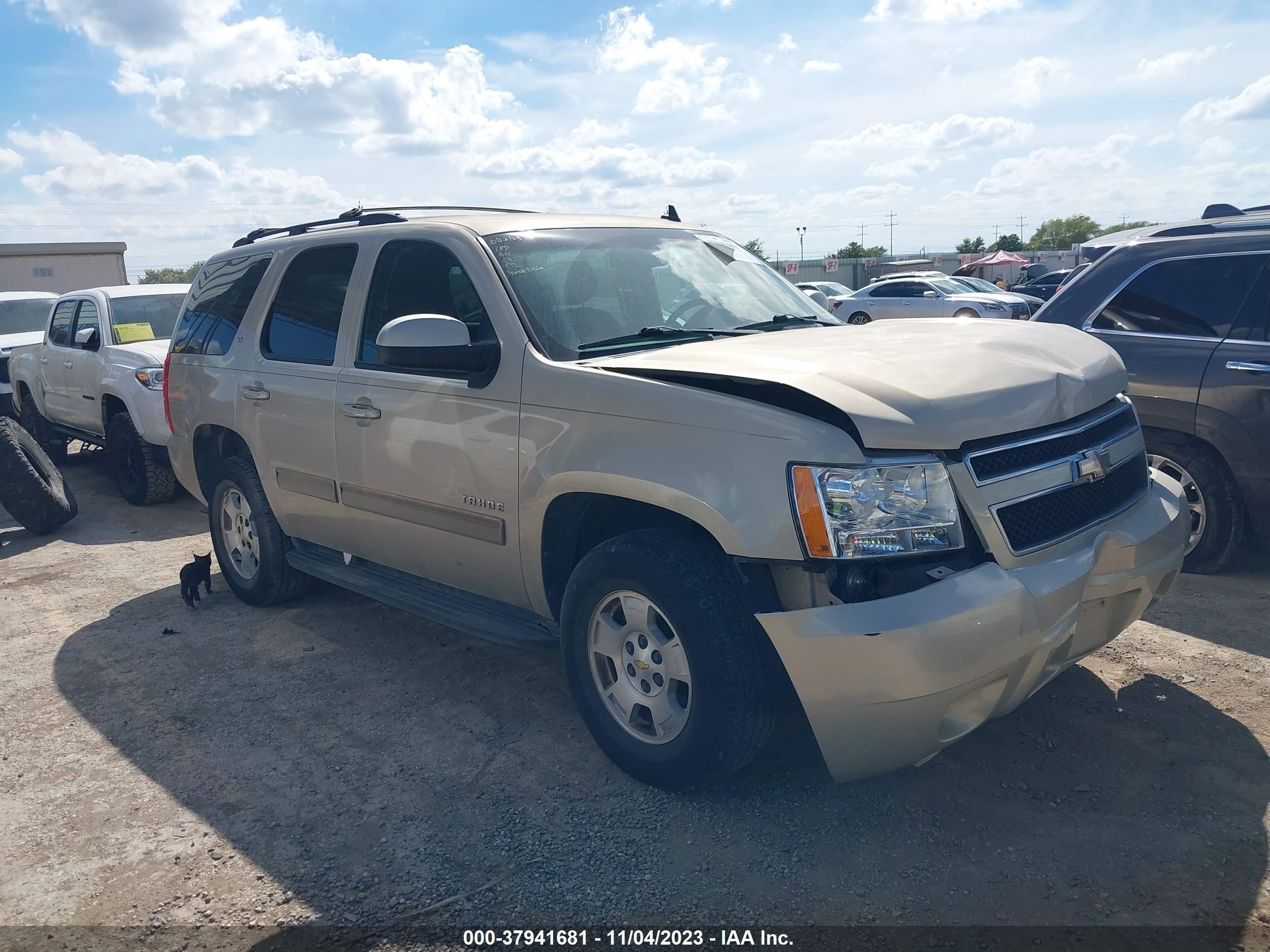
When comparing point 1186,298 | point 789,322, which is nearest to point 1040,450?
point 789,322

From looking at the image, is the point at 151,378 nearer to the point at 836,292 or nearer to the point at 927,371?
the point at 927,371

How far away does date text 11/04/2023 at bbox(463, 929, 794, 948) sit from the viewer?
8.58 ft

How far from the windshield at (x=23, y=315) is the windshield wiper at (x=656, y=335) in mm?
12947

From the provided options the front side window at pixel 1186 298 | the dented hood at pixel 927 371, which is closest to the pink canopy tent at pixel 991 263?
the front side window at pixel 1186 298

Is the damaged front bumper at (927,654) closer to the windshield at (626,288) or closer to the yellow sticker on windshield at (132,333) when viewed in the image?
the windshield at (626,288)

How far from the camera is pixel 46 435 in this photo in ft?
36.4

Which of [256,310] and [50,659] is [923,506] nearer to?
[256,310]

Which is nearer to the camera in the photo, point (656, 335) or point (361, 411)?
point (656, 335)

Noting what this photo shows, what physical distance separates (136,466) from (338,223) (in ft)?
15.9

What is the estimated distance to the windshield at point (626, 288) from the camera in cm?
374

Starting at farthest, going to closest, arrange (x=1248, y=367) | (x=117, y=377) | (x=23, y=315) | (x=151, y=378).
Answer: (x=23, y=315) → (x=117, y=377) → (x=151, y=378) → (x=1248, y=367)

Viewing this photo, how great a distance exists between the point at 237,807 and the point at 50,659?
2.31m

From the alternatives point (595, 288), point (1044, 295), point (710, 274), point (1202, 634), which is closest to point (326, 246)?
point (595, 288)

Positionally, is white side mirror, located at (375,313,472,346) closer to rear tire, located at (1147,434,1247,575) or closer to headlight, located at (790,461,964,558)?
headlight, located at (790,461,964,558)
